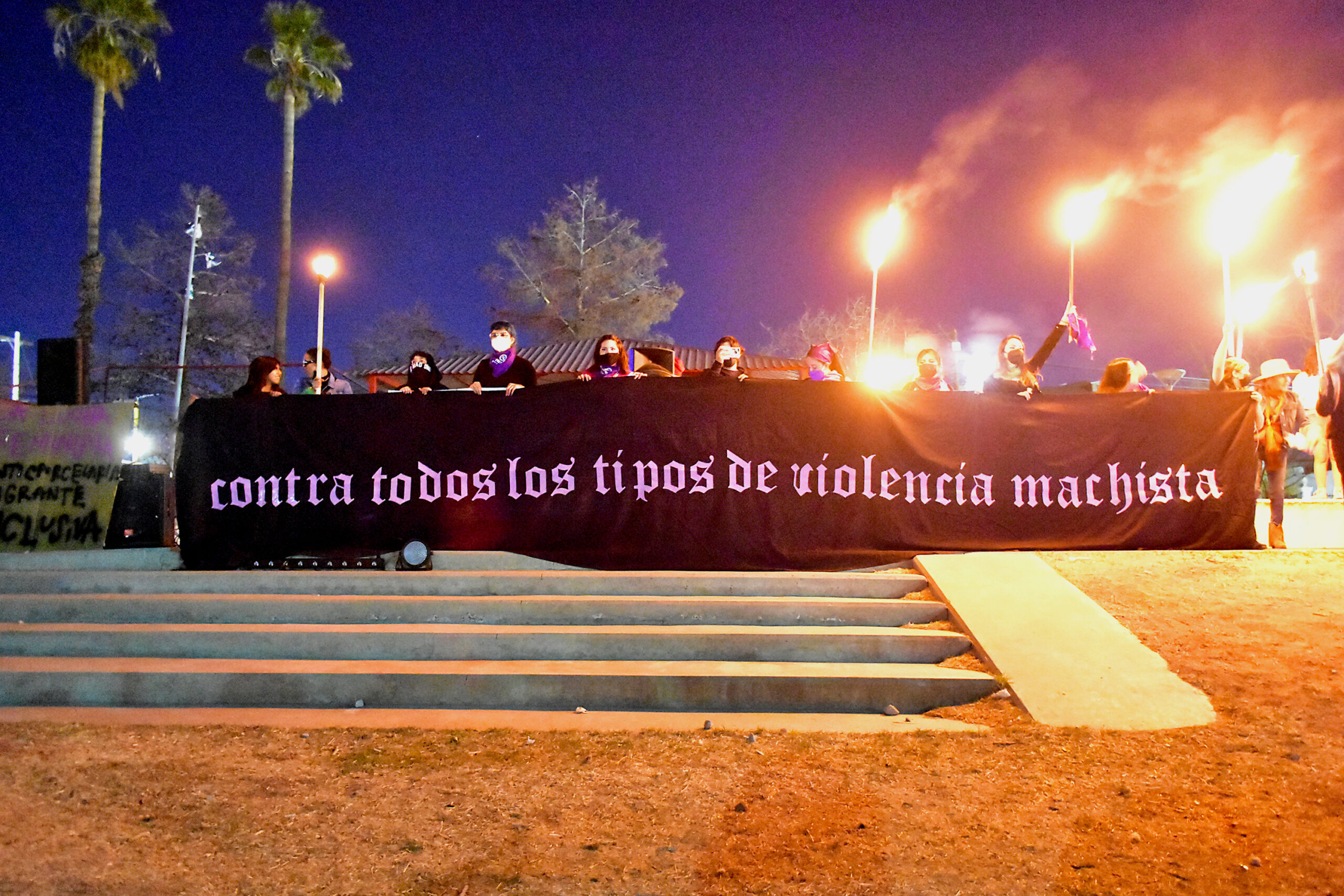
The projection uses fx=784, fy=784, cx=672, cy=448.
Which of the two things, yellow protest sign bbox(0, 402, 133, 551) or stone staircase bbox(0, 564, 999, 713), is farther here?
yellow protest sign bbox(0, 402, 133, 551)

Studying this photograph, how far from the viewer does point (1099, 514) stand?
6.75m

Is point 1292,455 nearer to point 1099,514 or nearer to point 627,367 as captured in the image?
point 1099,514

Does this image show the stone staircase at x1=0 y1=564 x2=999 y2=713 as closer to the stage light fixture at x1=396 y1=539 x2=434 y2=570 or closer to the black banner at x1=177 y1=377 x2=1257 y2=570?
the stage light fixture at x1=396 y1=539 x2=434 y2=570

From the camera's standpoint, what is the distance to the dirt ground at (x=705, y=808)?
2797 mm

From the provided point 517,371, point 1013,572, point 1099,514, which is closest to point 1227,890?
→ point 1013,572

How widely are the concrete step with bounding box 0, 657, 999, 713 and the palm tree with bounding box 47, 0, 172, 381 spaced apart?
70.7 ft

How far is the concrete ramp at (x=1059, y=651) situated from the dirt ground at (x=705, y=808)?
14 centimetres

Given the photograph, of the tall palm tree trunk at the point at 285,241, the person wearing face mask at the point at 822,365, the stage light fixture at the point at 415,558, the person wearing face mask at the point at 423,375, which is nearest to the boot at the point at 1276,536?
the person wearing face mask at the point at 822,365

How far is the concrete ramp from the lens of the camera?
416 centimetres

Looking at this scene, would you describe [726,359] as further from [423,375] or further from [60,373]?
[60,373]

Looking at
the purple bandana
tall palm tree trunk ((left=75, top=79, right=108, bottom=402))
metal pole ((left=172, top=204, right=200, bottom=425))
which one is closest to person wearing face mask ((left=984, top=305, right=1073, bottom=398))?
the purple bandana

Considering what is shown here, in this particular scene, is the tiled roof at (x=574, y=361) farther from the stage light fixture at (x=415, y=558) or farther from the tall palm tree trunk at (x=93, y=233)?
the stage light fixture at (x=415, y=558)

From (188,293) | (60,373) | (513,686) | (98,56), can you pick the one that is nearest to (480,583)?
(513,686)

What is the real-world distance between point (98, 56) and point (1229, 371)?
28082mm
